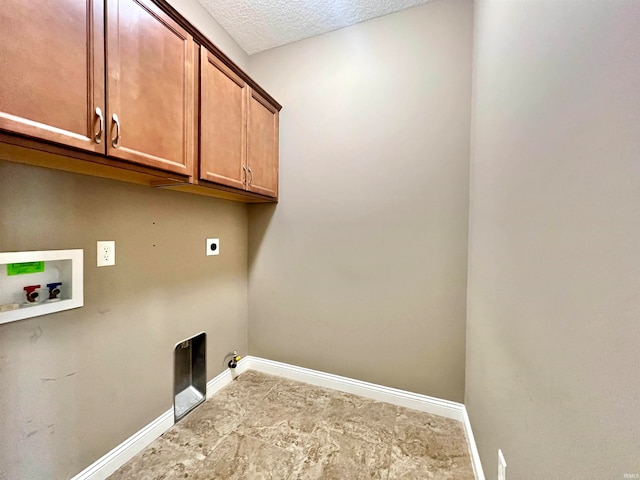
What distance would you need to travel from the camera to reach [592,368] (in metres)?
Result: 0.49

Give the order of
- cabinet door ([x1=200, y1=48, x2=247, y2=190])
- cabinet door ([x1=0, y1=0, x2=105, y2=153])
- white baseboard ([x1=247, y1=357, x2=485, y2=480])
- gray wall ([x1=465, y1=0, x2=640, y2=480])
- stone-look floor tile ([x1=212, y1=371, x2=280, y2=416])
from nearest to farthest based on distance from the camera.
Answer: gray wall ([x1=465, y1=0, x2=640, y2=480]) < cabinet door ([x1=0, y1=0, x2=105, y2=153]) < cabinet door ([x1=200, y1=48, x2=247, y2=190]) < white baseboard ([x1=247, y1=357, x2=485, y2=480]) < stone-look floor tile ([x1=212, y1=371, x2=280, y2=416])

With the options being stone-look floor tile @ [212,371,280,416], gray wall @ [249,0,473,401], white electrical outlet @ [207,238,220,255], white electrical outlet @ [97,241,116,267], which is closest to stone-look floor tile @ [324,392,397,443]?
gray wall @ [249,0,473,401]

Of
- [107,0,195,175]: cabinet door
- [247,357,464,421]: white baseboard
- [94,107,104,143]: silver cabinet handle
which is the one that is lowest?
[247,357,464,421]: white baseboard

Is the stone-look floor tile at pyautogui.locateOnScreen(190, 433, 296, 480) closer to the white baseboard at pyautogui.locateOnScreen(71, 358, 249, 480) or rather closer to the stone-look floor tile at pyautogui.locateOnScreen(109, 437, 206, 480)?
the stone-look floor tile at pyautogui.locateOnScreen(109, 437, 206, 480)

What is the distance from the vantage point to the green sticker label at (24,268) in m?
0.98

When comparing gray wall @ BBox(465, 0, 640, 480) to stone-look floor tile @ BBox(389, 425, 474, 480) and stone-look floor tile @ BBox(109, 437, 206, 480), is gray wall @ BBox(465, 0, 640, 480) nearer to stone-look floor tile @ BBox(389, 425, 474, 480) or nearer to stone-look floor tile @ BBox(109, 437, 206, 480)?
stone-look floor tile @ BBox(389, 425, 474, 480)

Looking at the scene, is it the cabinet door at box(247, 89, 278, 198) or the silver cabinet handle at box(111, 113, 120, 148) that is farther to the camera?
the cabinet door at box(247, 89, 278, 198)

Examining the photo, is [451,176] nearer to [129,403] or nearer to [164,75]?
[164,75]

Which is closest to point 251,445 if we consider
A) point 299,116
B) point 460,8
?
point 299,116

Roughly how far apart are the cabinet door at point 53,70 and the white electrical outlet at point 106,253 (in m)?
0.56

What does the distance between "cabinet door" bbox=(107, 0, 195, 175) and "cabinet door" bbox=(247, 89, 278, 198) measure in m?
0.50

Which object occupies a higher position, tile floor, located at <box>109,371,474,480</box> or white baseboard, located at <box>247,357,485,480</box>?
white baseboard, located at <box>247,357,485,480</box>

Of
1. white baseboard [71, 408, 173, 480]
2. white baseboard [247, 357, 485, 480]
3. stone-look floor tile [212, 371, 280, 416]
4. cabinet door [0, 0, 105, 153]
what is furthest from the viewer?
stone-look floor tile [212, 371, 280, 416]

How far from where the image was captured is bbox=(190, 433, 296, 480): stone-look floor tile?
1.28 metres
